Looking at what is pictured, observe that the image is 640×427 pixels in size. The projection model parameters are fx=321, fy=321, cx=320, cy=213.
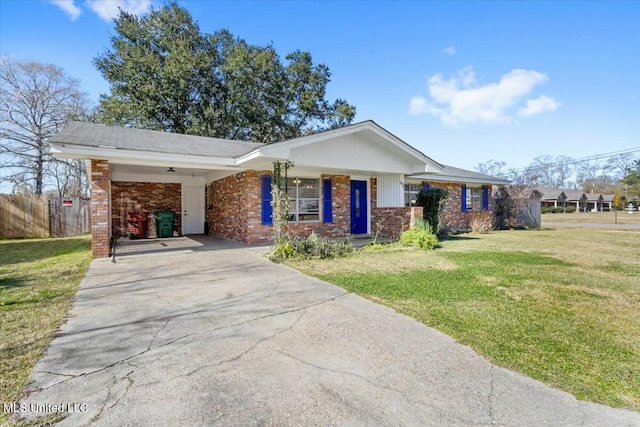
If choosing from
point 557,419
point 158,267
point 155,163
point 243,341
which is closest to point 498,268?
point 557,419

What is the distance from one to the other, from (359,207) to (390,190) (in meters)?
1.42

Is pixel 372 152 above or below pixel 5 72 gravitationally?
below

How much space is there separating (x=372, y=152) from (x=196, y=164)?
5.63 metres

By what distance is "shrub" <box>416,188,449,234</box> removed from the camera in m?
12.1

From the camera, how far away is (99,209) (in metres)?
8.06

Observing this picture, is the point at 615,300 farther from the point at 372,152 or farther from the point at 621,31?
the point at 621,31

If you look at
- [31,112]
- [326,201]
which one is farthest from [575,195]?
[31,112]

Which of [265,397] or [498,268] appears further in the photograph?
[498,268]

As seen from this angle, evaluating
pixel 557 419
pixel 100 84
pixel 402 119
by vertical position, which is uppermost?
pixel 100 84

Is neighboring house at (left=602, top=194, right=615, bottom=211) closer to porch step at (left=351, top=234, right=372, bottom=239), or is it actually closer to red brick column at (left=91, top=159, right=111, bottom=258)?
porch step at (left=351, top=234, right=372, bottom=239)

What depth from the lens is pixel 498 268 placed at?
7109 mm

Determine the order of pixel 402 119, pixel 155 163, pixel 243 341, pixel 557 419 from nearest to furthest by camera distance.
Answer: pixel 557 419, pixel 243 341, pixel 155 163, pixel 402 119

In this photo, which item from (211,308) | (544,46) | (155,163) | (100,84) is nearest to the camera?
(211,308)

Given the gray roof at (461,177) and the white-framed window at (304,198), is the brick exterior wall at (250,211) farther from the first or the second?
the gray roof at (461,177)
